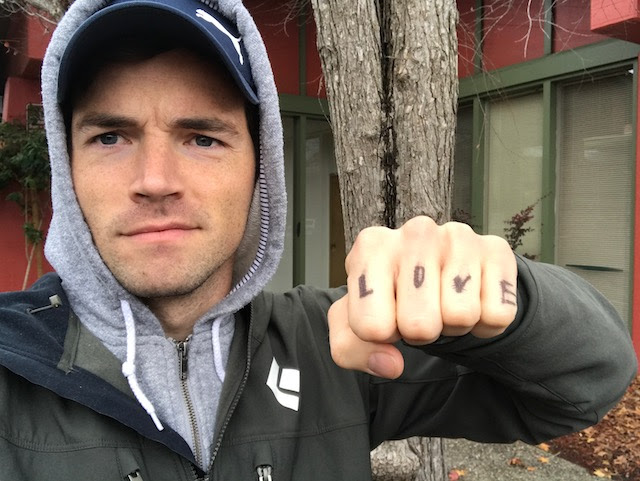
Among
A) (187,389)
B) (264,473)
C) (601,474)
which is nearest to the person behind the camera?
(264,473)

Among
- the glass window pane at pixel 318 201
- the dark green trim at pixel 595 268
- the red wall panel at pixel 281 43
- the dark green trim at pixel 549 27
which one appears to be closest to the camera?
the dark green trim at pixel 595 268

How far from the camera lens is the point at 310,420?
140cm

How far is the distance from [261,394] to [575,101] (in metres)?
5.59

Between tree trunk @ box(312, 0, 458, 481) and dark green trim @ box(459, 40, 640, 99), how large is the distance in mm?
3397

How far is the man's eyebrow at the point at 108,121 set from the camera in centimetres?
136

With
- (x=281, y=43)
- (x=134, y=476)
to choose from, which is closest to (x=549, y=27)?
(x=281, y=43)

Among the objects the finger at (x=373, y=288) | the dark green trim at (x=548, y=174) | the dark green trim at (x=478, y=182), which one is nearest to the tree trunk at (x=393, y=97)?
the finger at (x=373, y=288)

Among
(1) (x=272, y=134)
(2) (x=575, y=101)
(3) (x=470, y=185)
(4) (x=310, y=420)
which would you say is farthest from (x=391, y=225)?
(3) (x=470, y=185)

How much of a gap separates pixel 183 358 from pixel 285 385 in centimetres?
26

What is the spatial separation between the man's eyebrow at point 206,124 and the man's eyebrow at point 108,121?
10 centimetres

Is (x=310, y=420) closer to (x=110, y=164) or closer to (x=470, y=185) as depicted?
(x=110, y=164)

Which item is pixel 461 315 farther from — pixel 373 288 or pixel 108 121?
pixel 108 121

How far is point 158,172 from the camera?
1330mm

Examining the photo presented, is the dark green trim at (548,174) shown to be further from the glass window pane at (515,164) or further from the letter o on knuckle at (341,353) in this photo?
the letter o on knuckle at (341,353)
